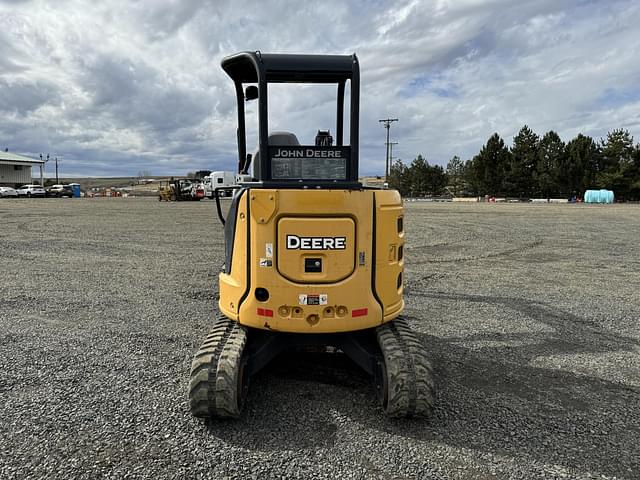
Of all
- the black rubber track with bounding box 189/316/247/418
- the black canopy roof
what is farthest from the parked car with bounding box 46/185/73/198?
the black rubber track with bounding box 189/316/247/418

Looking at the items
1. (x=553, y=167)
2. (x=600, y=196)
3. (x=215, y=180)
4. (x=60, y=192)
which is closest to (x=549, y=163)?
(x=553, y=167)

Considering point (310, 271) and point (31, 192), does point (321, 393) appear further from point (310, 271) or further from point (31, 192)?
point (31, 192)

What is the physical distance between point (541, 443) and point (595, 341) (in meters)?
2.94

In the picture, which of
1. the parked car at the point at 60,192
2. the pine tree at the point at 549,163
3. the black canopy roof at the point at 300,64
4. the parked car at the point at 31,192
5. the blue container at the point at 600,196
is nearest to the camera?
the black canopy roof at the point at 300,64

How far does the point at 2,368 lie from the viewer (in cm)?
470

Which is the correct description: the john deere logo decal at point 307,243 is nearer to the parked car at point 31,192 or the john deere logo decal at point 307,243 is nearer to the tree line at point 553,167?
the parked car at point 31,192

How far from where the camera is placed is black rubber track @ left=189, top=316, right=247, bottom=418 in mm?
3494

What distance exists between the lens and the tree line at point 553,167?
67.3 m

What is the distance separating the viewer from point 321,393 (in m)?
4.16

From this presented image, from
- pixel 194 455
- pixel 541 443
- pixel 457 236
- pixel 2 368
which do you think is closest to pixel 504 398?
pixel 541 443

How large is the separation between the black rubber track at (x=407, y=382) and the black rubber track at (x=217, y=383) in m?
1.18

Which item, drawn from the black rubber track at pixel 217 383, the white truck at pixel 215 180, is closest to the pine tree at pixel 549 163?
the white truck at pixel 215 180

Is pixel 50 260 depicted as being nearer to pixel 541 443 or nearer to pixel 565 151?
pixel 541 443

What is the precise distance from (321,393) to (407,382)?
3.06 ft
